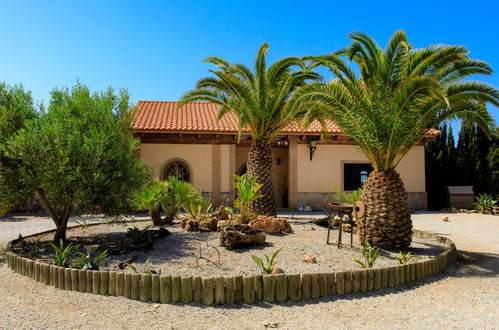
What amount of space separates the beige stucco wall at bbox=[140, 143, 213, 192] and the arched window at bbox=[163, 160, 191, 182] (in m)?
0.20

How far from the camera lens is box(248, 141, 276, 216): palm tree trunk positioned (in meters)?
10.8

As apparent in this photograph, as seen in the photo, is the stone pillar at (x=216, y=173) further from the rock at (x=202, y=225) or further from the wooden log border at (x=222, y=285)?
the wooden log border at (x=222, y=285)

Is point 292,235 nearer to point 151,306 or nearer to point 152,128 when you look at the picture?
point 151,306

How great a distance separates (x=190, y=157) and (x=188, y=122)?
175 cm

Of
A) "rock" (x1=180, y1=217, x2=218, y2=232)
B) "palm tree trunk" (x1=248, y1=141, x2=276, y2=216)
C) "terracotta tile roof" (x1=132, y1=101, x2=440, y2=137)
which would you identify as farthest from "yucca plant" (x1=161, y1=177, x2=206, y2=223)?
"terracotta tile roof" (x1=132, y1=101, x2=440, y2=137)

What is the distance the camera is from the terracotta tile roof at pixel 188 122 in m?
15.7

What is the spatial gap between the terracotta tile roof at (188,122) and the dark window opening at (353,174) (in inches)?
79.0

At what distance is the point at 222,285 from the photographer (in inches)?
174

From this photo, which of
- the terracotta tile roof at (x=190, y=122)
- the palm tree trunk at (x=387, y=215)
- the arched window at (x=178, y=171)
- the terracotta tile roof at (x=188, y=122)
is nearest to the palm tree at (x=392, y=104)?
the palm tree trunk at (x=387, y=215)

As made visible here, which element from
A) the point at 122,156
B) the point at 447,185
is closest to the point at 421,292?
the point at 122,156

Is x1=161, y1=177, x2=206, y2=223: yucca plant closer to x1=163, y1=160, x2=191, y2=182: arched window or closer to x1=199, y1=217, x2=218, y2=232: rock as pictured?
x1=199, y1=217, x2=218, y2=232: rock

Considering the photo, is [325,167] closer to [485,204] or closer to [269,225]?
[485,204]

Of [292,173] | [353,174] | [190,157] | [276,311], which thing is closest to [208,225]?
[276,311]

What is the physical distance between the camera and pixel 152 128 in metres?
15.5
